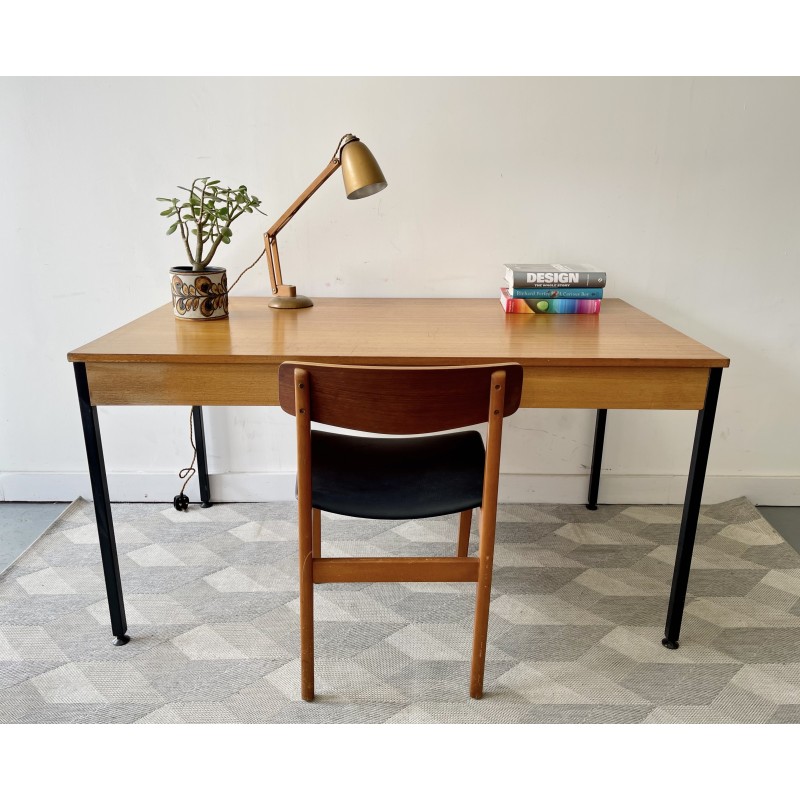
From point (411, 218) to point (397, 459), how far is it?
0.89 m

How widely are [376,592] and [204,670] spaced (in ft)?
1.63

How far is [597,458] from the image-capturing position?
225 cm

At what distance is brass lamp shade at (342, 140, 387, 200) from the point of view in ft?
5.62

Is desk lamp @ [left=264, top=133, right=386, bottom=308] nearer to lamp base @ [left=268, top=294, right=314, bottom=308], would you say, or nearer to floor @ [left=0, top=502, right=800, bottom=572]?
lamp base @ [left=268, top=294, right=314, bottom=308]

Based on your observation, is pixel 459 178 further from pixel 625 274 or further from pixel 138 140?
pixel 138 140

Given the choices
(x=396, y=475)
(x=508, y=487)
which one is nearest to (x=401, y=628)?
(x=396, y=475)

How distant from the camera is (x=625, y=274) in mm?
2143

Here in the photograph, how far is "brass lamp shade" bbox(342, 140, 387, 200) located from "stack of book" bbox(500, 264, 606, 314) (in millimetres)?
467

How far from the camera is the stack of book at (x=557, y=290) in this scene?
182cm

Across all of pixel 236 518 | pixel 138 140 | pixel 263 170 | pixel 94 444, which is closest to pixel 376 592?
pixel 236 518

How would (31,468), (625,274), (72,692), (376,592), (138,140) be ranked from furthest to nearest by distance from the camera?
(31,468), (625,274), (138,140), (376,592), (72,692)

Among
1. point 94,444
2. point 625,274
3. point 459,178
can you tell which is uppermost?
point 459,178

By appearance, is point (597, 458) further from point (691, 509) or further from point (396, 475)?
point (396, 475)

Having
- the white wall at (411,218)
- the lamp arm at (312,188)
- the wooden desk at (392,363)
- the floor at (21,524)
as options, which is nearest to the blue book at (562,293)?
→ the wooden desk at (392,363)
